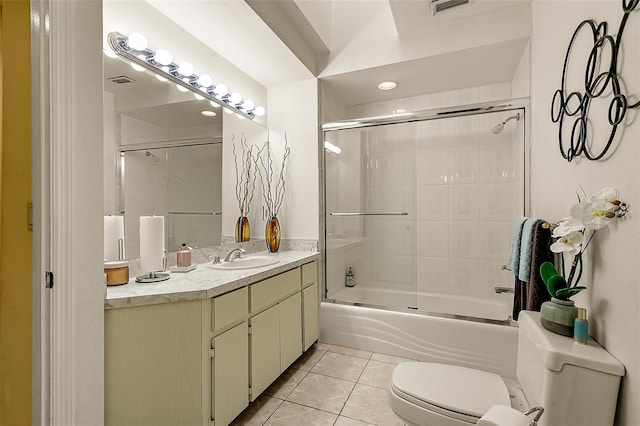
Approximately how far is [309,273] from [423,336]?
1.01 meters

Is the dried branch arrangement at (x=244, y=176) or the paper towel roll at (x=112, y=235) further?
the dried branch arrangement at (x=244, y=176)

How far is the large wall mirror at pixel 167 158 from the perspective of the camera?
63.1 inches

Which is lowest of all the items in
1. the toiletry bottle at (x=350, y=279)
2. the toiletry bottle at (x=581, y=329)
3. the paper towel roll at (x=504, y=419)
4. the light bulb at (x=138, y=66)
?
the toiletry bottle at (x=350, y=279)

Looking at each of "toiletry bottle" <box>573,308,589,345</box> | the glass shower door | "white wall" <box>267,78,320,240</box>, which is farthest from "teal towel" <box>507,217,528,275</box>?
"white wall" <box>267,78,320,240</box>

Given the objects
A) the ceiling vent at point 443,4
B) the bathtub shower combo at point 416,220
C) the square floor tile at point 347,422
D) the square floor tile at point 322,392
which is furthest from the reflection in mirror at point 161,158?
the ceiling vent at point 443,4

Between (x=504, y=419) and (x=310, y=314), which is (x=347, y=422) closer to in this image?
(x=310, y=314)

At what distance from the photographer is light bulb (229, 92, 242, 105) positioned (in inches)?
92.2

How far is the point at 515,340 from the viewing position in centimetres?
209

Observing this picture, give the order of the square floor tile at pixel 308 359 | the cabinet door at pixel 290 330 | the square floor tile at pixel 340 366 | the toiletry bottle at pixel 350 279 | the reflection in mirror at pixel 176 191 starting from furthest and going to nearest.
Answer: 1. the toiletry bottle at pixel 350 279
2. the square floor tile at pixel 308 359
3. the square floor tile at pixel 340 366
4. the cabinet door at pixel 290 330
5. the reflection in mirror at pixel 176 191

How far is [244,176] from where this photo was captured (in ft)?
8.37

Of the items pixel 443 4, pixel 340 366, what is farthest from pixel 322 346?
pixel 443 4

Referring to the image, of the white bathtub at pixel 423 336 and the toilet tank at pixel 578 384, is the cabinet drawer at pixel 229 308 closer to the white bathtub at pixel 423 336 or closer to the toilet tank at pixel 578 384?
the white bathtub at pixel 423 336

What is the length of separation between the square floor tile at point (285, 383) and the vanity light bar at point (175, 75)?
80.4 inches

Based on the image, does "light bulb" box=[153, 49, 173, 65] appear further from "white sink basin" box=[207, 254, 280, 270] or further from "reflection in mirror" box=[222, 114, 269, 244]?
"white sink basin" box=[207, 254, 280, 270]
